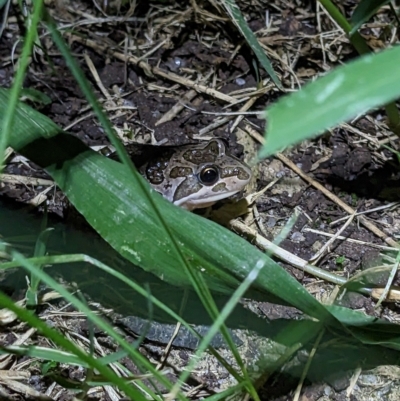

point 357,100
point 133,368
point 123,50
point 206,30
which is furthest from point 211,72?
point 357,100

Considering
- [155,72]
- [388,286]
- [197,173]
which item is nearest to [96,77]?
[155,72]

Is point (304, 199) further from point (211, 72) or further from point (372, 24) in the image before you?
point (372, 24)

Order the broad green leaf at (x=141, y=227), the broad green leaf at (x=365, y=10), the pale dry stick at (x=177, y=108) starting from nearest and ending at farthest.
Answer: the broad green leaf at (x=141, y=227) → the broad green leaf at (x=365, y=10) → the pale dry stick at (x=177, y=108)

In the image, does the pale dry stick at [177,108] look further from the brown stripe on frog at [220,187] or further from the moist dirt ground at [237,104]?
the brown stripe on frog at [220,187]

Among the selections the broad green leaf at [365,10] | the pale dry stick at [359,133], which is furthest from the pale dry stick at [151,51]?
the broad green leaf at [365,10]

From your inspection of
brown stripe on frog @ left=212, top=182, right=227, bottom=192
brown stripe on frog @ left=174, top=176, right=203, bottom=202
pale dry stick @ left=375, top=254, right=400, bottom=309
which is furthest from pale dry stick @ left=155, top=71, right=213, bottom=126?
pale dry stick @ left=375, top=254, right=400, bottom=309

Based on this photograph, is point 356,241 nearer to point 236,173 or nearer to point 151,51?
point 236,173

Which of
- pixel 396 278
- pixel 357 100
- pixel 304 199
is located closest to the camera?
pixel 357 100

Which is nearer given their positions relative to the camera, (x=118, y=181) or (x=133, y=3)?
(x=118, y=181)
